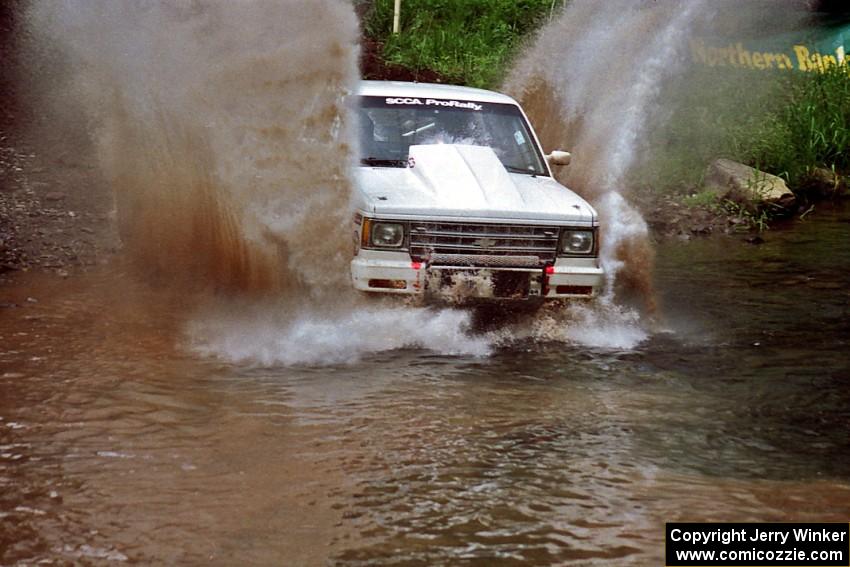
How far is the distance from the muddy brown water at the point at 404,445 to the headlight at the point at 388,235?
67 centimetres

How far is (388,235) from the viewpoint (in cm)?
648

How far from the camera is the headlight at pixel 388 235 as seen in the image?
6.46 m

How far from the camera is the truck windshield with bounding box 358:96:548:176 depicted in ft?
24.4

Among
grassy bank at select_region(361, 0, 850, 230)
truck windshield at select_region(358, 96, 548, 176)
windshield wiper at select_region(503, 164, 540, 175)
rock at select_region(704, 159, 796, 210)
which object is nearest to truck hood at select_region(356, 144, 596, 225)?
truck windshield at select_region(358, 96, 548, 176)

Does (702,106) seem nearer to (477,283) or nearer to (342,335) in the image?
(477,283)

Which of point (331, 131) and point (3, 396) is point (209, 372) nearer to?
point (3, 396)

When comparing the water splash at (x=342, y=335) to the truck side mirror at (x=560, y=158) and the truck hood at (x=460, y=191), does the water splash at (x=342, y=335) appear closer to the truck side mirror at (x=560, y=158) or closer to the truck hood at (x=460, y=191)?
the truck hood at (x=460, y=191)

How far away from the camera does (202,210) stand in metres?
7.95

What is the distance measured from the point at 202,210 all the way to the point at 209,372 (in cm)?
217

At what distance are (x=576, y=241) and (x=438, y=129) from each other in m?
1.45

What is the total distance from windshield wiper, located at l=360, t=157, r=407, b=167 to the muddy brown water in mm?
1395

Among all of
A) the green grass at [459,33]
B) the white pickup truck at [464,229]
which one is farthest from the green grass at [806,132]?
the white pickup truck at [464,229]

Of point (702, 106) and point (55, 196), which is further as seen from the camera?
point (702, 106)

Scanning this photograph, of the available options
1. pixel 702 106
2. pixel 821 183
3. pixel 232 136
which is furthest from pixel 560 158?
pixel 702 106
